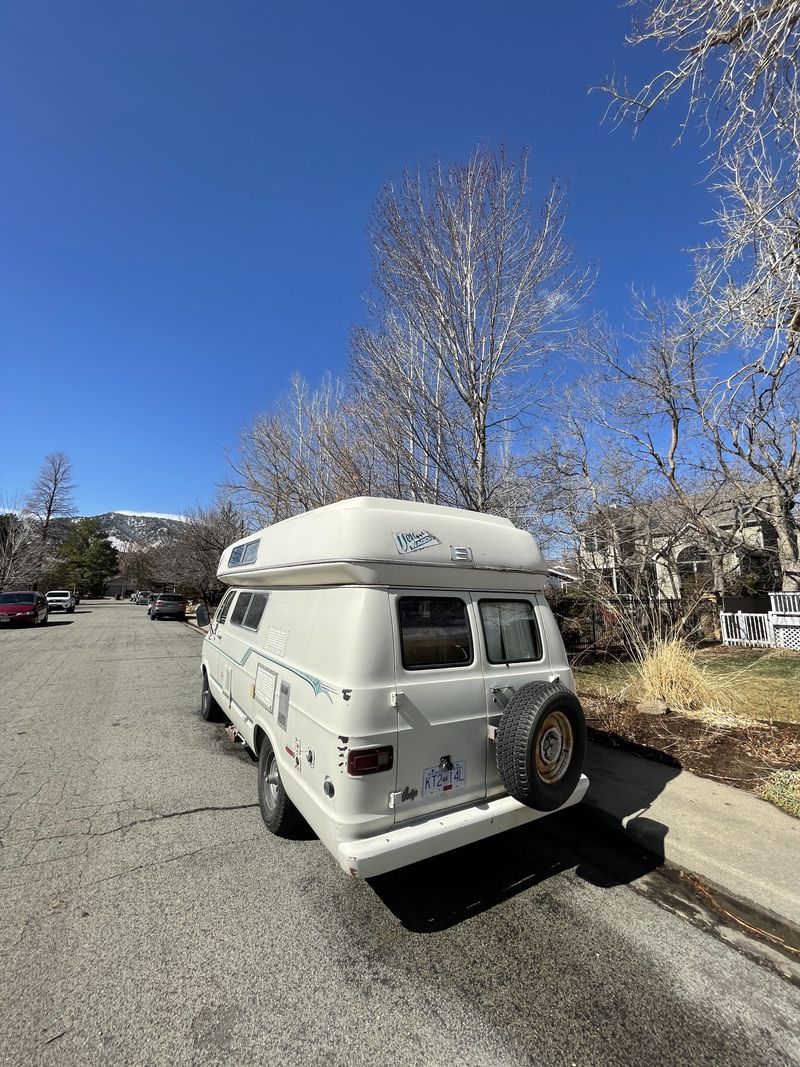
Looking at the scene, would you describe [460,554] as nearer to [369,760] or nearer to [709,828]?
[369,760]

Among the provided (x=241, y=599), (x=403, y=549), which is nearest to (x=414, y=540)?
(x=403, y=549)

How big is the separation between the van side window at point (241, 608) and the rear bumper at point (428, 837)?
330 cm

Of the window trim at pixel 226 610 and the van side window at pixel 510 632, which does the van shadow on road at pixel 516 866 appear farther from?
the window trim at pixel 226 610

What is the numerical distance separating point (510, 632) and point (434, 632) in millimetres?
763

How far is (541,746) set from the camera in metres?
3.18

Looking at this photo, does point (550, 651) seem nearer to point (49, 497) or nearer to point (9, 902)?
point (9, 902)

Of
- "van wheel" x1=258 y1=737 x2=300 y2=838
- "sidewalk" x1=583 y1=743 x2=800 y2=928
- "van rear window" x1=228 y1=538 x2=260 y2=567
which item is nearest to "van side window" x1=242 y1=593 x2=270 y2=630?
"van rear window" x1=228 y1=538 x2=260 y2=567

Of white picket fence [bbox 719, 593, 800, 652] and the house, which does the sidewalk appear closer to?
the house

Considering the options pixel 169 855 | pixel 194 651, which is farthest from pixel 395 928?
pixel 194 651

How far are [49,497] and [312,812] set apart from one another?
77.5 meters

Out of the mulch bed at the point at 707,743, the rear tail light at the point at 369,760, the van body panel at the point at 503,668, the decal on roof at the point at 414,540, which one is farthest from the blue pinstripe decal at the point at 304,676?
the mulch bed at the point at 707,743

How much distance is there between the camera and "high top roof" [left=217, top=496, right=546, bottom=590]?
10.0 feet

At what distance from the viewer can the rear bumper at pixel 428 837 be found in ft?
8.51

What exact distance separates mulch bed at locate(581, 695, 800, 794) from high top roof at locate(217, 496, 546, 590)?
3.00 metres
